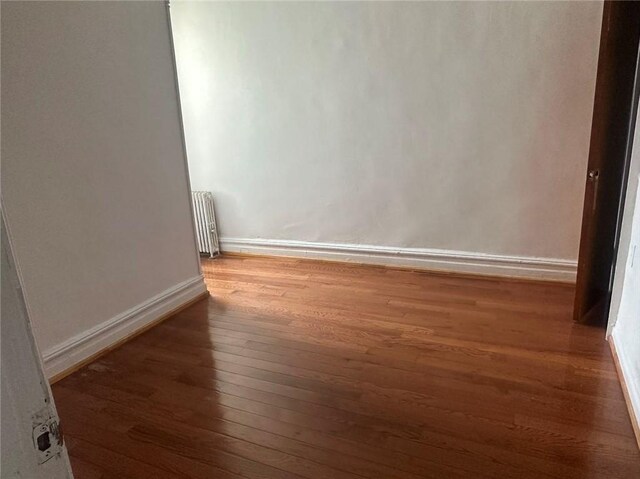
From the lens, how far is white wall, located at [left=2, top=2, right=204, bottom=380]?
6.75 ft

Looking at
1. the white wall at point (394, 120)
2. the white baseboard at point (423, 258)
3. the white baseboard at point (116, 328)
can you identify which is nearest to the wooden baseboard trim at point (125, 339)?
the white baseboard at point (116, 328)

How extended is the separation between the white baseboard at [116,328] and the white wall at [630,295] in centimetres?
255

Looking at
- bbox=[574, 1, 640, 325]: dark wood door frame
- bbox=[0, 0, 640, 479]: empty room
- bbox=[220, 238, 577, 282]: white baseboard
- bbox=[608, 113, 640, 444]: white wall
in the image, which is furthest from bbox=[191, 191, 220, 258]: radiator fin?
bbox=[608, 113, 640, 444]: white wall

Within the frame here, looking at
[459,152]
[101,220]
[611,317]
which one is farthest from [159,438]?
[459,152]

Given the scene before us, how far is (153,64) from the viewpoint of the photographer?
2742 millimetres

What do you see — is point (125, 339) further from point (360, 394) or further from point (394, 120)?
point (394, 120)

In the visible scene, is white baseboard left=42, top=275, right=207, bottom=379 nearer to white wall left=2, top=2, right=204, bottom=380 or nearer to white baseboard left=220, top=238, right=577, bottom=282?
white wall left=2, top=2, right=204, bottom=380

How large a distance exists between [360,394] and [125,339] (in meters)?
1.50

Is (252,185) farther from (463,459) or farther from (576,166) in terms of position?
(463,459)

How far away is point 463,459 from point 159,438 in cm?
121

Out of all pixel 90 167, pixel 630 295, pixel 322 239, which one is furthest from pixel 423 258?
pixel 90 167

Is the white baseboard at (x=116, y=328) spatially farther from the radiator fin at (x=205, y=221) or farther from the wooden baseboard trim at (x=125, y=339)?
the radiator fin at (x=205, y=221)

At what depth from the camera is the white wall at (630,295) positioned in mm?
1863

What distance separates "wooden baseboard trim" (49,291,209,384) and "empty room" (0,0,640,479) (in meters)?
0.02
